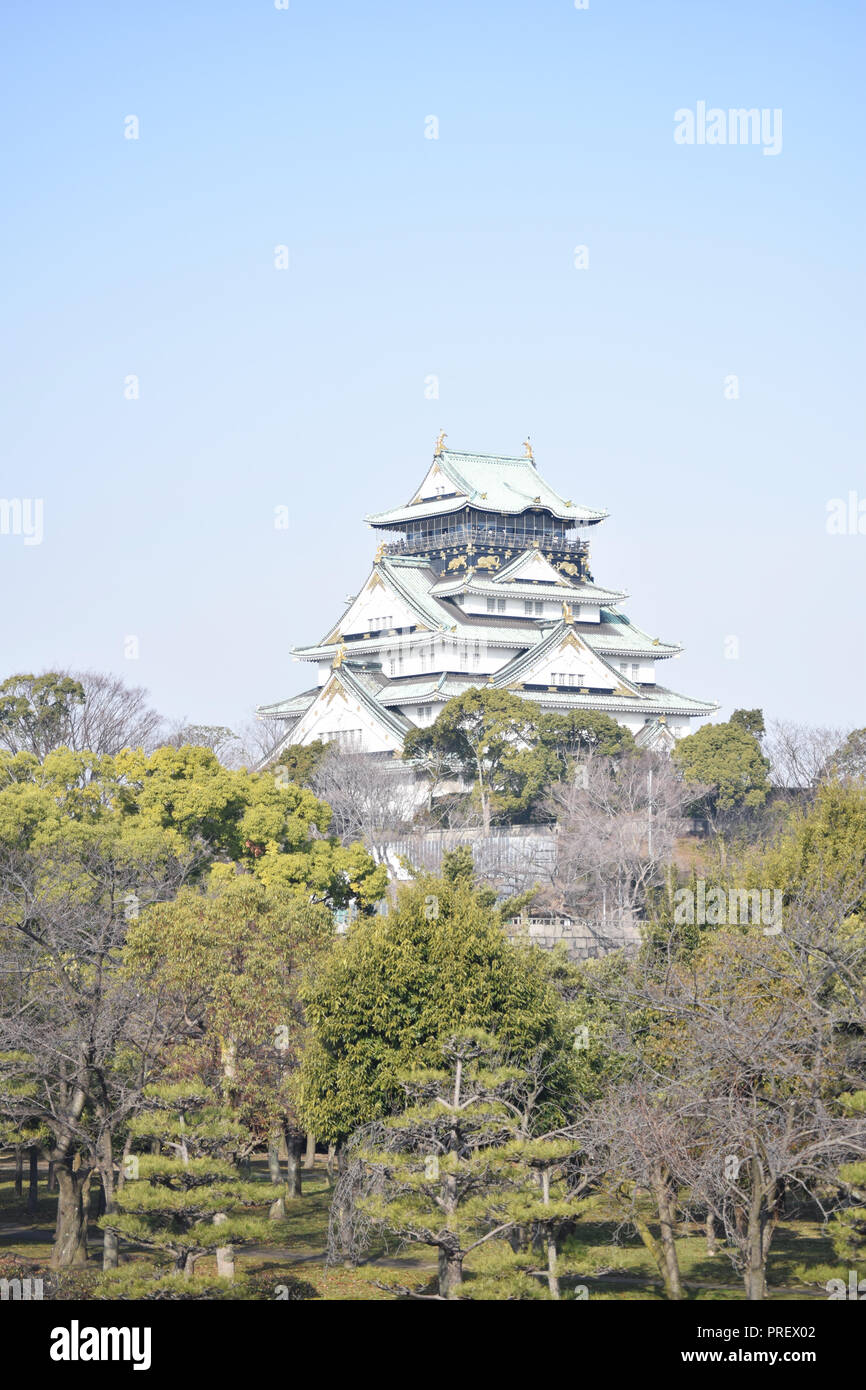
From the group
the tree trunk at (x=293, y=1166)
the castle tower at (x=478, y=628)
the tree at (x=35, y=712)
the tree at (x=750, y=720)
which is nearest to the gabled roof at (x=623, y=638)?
the castle tower at (x=478, y=628)

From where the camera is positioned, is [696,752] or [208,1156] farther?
[696,752]

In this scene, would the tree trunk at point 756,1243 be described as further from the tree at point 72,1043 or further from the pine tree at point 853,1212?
the tree at point 72,1043

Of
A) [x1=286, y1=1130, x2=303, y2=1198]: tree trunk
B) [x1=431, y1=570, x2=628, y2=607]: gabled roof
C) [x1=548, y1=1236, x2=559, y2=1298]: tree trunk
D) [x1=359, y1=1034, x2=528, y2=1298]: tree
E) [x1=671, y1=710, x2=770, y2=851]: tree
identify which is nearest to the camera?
[x1=359, y1=1034, x2=528, y2=1298]: tree

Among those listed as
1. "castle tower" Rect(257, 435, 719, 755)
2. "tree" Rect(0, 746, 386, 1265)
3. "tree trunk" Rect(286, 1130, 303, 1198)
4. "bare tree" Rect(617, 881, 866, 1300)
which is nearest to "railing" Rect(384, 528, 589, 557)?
"castle tower" Rect(257, 435, 719, 755)

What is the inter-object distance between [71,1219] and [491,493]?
65.1m

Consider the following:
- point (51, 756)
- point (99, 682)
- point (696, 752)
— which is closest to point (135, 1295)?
point (51, 756)

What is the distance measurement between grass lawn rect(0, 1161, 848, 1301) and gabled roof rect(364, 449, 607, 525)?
57.4 meters

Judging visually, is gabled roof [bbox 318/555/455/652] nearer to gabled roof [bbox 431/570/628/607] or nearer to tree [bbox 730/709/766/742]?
gabled roof [bbox 431/570/628/607]

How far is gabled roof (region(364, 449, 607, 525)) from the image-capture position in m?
87.7

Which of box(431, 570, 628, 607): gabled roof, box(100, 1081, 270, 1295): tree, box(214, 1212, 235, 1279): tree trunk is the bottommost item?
box(214, 1212, 235, 1279): tree trunk

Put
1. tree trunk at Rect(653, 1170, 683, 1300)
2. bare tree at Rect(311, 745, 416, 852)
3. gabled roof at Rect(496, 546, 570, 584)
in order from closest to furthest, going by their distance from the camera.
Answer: tree trunk at Rect(653, 1170, 683, 1300) < bare tree at Rect(311, 745, 416, 852) < gabled roof at Rect(496, 546, 570, 584)
